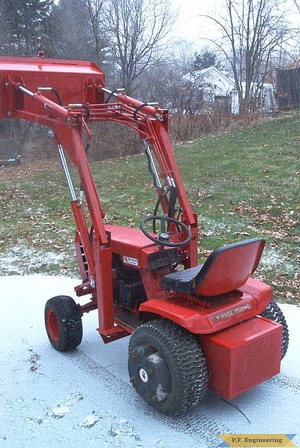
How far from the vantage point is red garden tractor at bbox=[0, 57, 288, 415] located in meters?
2.89

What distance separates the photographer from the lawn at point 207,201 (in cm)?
638

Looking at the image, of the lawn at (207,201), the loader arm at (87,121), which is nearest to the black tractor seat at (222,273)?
the loader arm at (87,121)

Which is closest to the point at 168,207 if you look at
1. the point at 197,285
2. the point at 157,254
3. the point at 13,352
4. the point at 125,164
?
the point at 157,254

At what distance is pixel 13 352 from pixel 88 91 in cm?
221

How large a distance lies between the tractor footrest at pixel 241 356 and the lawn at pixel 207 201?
2042 mm

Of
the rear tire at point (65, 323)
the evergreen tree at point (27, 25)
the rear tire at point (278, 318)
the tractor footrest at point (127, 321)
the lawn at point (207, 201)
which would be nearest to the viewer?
the rear tire at point (278, 318)

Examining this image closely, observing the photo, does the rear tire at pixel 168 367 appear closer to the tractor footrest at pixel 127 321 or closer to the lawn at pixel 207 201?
the tractor footrest at pixel 127 321

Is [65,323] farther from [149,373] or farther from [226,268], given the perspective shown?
[226,268]

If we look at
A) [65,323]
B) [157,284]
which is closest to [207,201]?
[65,323]

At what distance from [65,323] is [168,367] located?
3.85ft

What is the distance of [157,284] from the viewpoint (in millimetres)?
3447

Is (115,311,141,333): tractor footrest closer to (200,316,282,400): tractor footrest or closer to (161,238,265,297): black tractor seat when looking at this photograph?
(161,238,265,297): black tractor seat

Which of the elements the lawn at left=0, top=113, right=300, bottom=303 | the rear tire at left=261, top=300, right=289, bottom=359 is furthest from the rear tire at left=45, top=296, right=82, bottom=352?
the lawn at left=0, top=113, right=300, bottom=303

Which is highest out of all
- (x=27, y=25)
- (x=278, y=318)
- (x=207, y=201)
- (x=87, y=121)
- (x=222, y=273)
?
(x=27, y=25)
